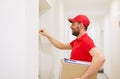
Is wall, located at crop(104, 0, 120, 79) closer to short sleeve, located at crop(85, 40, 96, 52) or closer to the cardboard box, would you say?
short sleeve, located at crop(85, 40, 96, 52)

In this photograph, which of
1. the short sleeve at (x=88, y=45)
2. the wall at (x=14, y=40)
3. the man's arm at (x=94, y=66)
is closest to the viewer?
the wall at (x=14, y=40)

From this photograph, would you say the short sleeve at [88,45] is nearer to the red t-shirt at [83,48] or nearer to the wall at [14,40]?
the red t-shirt at [83,48]

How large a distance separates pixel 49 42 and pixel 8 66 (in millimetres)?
1410

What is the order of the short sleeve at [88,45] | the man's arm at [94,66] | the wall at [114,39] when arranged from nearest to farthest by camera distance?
the man's arm at [94,66], the short sleeve at [88,45], the wall at [114,39]


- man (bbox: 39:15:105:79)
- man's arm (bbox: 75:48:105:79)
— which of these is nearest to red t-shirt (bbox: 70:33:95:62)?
man (bbox: 39:15:105:79)

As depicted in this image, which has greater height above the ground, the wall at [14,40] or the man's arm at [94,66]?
the wall at [14,40]

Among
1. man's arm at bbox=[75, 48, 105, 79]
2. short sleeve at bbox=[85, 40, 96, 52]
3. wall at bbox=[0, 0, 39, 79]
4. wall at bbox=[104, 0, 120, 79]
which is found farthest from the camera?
wall at bbox=[104, 0, 120, 79]

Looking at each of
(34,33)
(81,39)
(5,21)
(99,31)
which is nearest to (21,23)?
(5,21)

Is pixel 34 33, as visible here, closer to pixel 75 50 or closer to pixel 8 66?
pixel 8 66

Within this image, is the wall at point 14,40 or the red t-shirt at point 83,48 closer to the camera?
A: the wall at point 14,40

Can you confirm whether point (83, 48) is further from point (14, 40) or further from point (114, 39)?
point (114, 39)

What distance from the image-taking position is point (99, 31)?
9.28m

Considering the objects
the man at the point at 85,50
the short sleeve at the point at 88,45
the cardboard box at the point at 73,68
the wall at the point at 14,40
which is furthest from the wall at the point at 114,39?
the wall at the point at 14,40

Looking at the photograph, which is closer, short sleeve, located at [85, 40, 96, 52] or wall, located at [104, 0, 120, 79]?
short sleeve, located at [85, 40, 96, 52]
